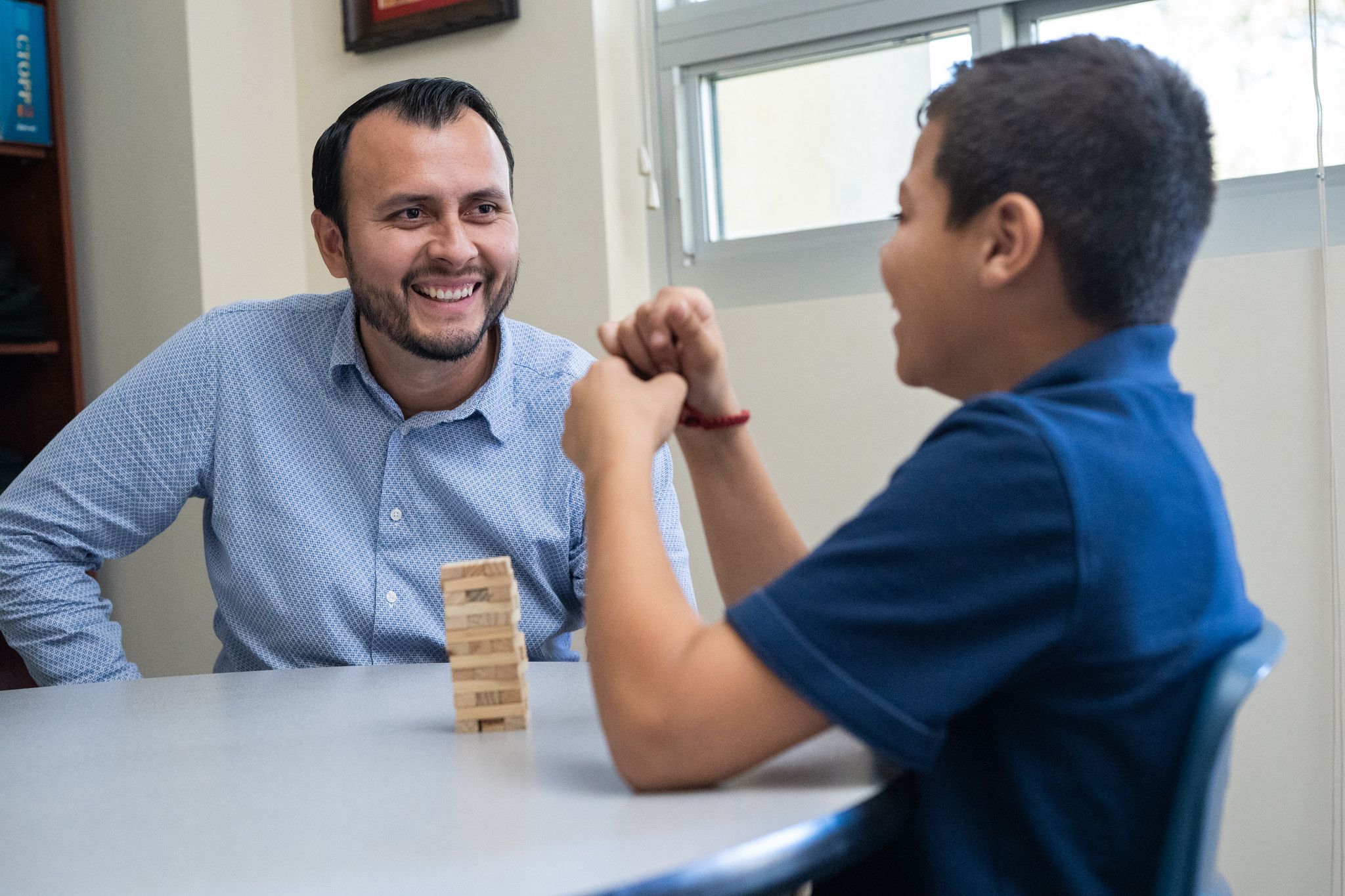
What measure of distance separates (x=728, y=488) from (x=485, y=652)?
284 mm

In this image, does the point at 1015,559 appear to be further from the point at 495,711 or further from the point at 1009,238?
the point at 495,711

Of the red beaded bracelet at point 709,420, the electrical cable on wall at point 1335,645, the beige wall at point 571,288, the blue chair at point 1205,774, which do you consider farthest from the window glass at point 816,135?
the blue chair at point 1205,774

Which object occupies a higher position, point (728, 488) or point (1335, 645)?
point (728, 488)

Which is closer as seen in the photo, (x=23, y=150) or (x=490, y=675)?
(x=490, y=675)

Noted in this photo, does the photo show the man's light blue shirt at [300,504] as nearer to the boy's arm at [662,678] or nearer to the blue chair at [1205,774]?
the boy's arm at [662,678]

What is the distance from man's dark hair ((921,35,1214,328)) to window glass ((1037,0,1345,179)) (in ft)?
4.20

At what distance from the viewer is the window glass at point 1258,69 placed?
197 centimetres

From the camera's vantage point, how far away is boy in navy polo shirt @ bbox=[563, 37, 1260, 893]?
70cm

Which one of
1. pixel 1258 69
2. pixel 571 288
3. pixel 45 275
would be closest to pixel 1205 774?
pixel 1258 69

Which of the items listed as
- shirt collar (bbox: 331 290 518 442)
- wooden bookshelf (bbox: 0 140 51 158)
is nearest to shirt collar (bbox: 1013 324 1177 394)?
shirt collar (bbox: 331 290 518 442)

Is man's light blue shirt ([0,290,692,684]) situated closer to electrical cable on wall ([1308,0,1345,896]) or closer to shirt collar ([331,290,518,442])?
shirt collar ([331,290,518,442])

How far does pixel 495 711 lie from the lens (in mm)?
979

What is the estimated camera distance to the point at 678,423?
44.9 inches

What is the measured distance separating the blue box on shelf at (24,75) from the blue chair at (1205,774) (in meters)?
2.79
